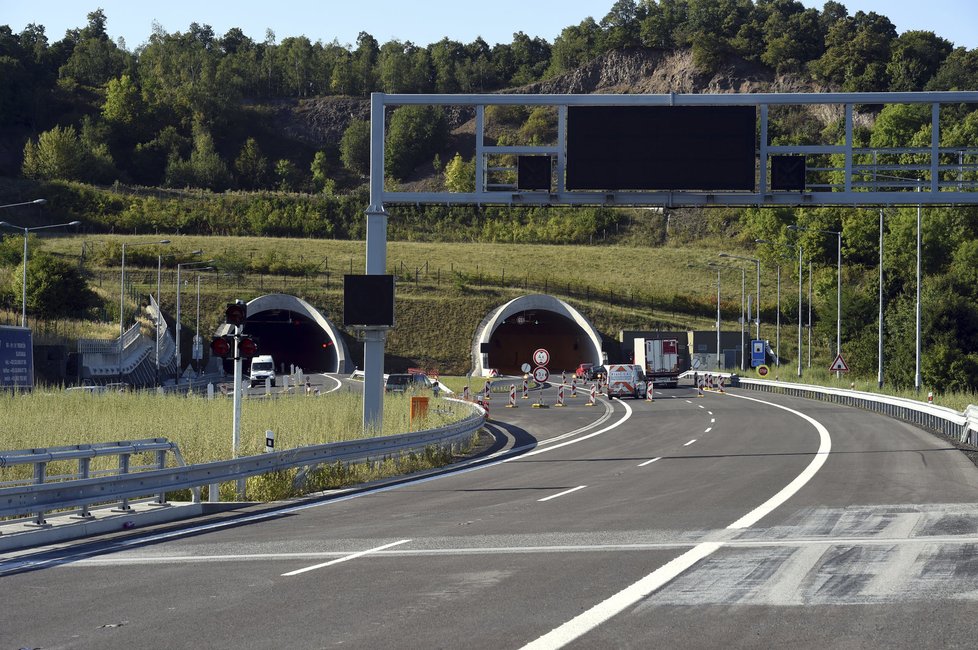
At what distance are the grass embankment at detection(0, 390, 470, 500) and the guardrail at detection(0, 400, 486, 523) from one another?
1.24 feet

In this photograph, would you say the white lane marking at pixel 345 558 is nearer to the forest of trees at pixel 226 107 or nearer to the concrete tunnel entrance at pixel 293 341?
the concrete tunnel entrance at pixel 293 341

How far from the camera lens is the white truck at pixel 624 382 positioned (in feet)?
190

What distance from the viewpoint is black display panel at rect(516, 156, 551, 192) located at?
29125 millimetres

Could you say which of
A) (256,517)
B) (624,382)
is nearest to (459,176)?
(624,382)

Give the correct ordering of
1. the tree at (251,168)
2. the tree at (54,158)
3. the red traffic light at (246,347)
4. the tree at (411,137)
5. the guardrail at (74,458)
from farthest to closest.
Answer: the tree at (251,168)
the tree at (411,137)
the tree at (54,158)
the red traffic light at (246,347)
the guardrail at (74,458)

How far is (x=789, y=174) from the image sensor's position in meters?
28.5

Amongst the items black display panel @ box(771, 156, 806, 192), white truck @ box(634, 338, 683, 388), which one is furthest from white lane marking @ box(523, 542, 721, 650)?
white truck @ box(634, 338, 683, 388)

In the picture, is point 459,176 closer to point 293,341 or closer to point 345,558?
point 293,341

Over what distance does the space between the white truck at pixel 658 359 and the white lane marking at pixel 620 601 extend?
191ft

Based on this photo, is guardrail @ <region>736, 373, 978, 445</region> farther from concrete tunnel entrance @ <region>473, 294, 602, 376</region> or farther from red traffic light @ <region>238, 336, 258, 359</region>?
concrete tunnel entrance @ <region>473, 294, 602, 376</region>

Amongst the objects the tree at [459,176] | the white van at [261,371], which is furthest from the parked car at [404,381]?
the tree at [459,176]

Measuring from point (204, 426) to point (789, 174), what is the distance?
15.0m

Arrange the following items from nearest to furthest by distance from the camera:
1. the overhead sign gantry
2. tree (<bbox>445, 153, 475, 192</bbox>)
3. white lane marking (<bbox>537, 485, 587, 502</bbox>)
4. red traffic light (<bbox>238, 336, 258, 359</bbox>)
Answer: white lane marking (<bbox>537, 485, 587, 502</bbox>) → red traffic light (<bbox>238, 336, 258, 359</bbox>) → the overhead sign gantry → tree (<bbox>445, 153, 475, 192</bbox>)

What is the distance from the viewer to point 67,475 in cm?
1772
